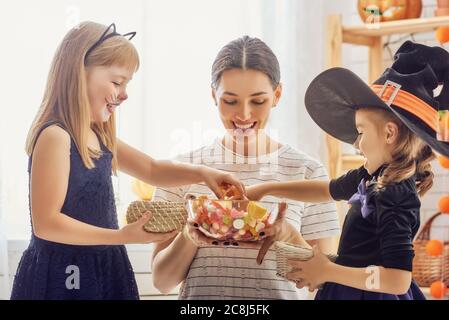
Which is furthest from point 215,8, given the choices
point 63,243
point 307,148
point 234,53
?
point 63,243

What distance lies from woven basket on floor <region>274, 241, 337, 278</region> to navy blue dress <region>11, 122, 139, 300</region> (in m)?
0.22

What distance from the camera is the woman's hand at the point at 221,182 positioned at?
120 cm

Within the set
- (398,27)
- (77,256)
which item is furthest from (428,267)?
(77,256)

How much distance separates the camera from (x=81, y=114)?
1.11 metres

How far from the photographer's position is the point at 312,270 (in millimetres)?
1131

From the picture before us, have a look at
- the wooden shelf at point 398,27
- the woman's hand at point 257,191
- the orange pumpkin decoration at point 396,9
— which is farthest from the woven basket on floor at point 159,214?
the orange pumpkin decoration at point 396,9

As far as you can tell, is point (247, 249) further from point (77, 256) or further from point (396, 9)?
point (396, 9)

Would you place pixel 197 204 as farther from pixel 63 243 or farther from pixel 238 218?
pixel 63 243

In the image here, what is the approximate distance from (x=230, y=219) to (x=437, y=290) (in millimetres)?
764

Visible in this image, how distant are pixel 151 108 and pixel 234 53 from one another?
0.53 ft

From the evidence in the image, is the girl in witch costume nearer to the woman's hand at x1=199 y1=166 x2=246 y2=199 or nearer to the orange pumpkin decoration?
the woman's hand at x1=199 y1=166 x2=246 y2=199

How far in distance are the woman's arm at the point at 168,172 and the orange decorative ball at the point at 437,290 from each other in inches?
27.4

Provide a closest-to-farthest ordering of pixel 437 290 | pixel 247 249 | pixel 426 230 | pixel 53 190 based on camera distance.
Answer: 1. pixel 53 190
2. pixel 247 249
3. pixel 437 290
4. pixel 426 230

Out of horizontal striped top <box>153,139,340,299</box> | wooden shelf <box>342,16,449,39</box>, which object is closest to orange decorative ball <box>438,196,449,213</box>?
wooden shelf <box>342,16,449,39</box>
